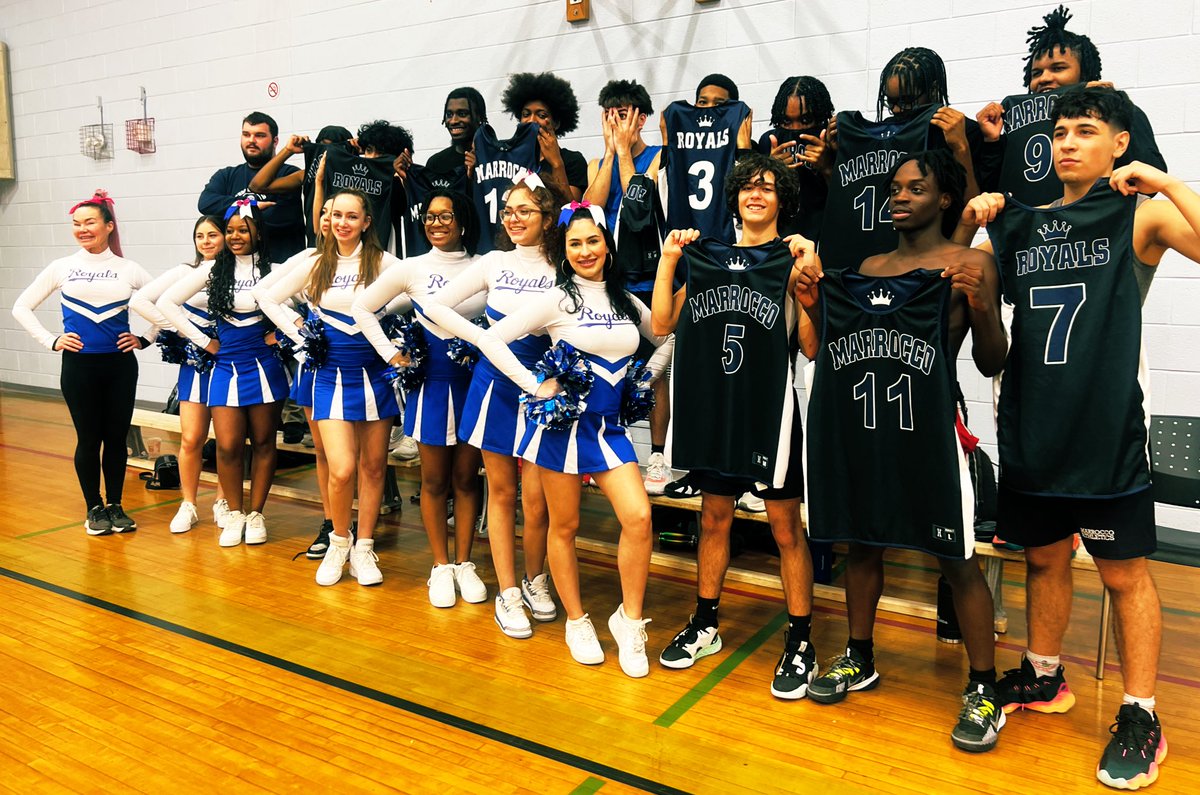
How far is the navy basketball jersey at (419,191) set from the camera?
459 centimetres

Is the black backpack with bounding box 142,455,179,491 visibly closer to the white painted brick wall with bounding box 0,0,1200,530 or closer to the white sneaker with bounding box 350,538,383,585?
the white sneaker with bounding box 350,538,383,585

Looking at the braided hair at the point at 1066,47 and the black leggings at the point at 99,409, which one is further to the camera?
the black leggings at the point at 99,409

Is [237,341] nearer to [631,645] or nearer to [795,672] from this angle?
[631,645]

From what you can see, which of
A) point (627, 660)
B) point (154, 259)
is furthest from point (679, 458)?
point (154, 259)

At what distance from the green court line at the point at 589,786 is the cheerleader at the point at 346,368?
1.96 m

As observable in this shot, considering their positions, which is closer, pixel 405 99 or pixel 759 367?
pixel 759 367

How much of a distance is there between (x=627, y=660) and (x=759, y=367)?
1.14 meters

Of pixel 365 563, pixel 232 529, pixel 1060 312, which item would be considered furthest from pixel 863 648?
pixel 232 529

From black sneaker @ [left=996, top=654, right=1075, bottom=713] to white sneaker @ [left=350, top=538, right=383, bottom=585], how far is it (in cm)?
265

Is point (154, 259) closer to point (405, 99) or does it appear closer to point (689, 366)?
point (405, 99)

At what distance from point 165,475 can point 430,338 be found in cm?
312

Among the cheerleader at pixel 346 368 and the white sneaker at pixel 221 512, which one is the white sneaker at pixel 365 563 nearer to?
the cheerleader at pixel 346 368

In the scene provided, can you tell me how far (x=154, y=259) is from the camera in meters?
8.41

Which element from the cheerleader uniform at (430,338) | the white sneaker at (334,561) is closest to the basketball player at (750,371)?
the cheerleader uniform at (430,338)
